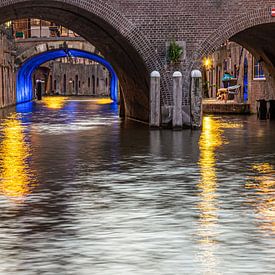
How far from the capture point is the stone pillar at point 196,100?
23609mm

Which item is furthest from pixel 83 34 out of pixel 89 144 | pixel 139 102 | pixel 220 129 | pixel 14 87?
pixel 14 87

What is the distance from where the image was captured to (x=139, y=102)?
28938 millimetres

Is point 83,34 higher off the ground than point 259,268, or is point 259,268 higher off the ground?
point 83,34

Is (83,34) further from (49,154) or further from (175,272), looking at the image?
(175,272)

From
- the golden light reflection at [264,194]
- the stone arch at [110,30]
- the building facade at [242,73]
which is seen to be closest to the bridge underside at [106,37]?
the stone arch at [110,30]

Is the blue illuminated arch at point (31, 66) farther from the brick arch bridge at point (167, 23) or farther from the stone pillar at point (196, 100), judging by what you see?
the stone pillar at point (196, 100)

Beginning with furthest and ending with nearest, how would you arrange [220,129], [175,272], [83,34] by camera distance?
[83,34]
[220,129]
[175,272]

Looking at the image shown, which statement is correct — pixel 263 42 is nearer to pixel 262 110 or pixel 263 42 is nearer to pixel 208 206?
pixel 262 110

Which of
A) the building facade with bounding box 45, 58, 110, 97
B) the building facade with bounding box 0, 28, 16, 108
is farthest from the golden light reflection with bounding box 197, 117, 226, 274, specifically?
the building facade with bounding box 45, 58, 110, 97

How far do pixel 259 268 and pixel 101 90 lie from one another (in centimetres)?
10656

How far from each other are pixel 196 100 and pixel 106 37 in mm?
4368

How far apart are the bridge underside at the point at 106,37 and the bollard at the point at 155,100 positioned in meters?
0.67

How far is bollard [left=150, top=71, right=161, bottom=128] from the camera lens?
23594mm

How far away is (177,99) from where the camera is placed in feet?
77.0
